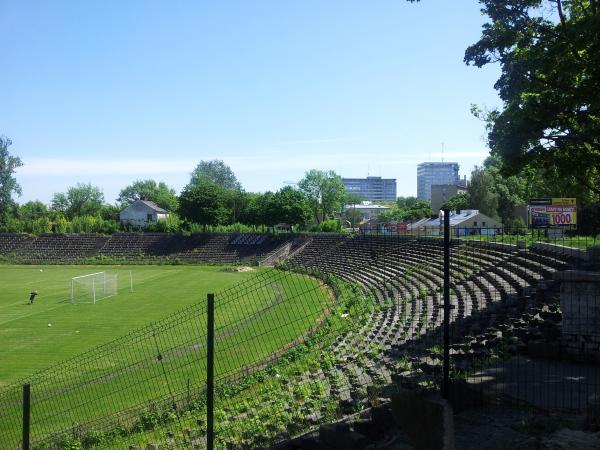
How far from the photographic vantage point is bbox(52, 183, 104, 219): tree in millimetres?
125688

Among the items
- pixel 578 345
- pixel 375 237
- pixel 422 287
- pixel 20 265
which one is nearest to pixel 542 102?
pixel 578 345

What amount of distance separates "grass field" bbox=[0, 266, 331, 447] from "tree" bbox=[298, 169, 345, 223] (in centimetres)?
5374

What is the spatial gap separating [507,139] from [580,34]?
4086 millimetres

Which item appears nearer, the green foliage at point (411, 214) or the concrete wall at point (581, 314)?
the concrete wall at point (581, 314)

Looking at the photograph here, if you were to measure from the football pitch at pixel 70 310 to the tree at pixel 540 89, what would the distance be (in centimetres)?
1046

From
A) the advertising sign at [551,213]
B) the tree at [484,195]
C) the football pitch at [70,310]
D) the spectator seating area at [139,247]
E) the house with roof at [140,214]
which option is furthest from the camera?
the house with roof at [140,214]

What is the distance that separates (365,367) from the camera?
13836mm

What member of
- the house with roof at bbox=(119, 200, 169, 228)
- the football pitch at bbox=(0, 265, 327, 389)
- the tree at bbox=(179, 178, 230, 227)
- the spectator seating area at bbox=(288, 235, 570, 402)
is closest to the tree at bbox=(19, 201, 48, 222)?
the house with roof at bbox=(119, 200, 169, 228)

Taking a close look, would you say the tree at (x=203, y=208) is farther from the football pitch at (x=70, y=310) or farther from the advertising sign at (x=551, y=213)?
the advertising sign at (x=551, y=213)

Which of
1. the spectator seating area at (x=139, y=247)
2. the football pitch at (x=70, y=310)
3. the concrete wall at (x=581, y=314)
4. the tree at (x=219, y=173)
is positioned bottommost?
the football pitch at (x=70, y=310)

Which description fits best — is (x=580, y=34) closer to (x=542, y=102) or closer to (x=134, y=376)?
(x=542, y=102)

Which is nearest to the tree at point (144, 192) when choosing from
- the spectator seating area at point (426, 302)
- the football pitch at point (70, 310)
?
the football pitch at point (70, 310)

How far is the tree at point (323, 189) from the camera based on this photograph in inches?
4309

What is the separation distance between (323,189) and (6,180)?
5703cm
